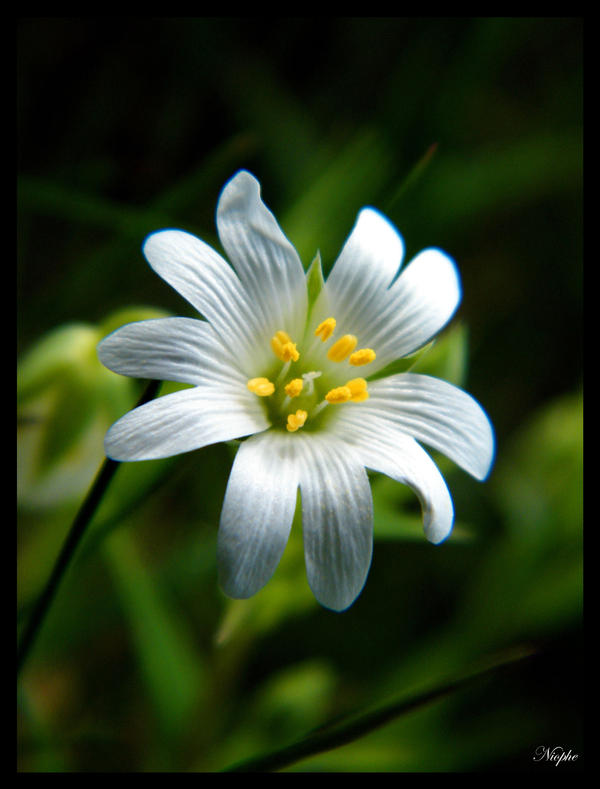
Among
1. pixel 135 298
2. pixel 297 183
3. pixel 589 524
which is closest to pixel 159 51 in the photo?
pixel 297 183

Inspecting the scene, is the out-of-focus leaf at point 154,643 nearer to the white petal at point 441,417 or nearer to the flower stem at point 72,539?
the flower stem at point 72,539

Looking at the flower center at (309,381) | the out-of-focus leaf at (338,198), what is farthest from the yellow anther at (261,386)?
the out-of-focus leaf at (338,198)

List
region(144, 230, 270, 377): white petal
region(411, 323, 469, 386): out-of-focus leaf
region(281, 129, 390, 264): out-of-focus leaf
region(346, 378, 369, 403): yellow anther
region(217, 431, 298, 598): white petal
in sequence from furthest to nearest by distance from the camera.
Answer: region(281, 129, 390, 264): out-of-focus leaf < region(411, 323, 469, 386): out-of-focus leaf < region(346, 378, 369, 403): yellow anther < region(144, 230, 270, 377): white petal < region(217, 431, 298, 598): white petal

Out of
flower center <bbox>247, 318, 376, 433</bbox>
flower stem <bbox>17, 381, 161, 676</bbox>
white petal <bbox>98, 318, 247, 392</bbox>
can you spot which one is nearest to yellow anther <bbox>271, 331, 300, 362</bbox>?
flower center <bbox>247, 318, 376, 433</bbox>

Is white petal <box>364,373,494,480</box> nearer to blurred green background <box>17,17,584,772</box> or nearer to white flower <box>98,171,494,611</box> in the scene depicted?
white flower <box>98,171,494,611</box>

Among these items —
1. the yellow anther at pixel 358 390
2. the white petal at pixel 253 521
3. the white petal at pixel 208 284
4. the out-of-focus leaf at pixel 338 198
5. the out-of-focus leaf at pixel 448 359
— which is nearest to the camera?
Result: the white petal at pixel 253 521

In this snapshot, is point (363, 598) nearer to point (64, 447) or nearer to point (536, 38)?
point (64, 447)
